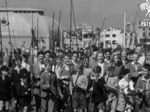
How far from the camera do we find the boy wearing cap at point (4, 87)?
437 inches

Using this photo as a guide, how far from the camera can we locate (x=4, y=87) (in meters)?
11.2

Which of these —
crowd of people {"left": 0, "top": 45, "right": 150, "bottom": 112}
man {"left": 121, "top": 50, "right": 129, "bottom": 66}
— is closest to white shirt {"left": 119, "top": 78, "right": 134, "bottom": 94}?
crowd of people {"left": 0, "top": 45, "right": 150, "bottom": 112}

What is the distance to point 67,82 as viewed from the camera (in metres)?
11.5

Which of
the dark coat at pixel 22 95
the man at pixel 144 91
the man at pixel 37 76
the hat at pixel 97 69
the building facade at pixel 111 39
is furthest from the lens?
the building facade at pixel 111 39

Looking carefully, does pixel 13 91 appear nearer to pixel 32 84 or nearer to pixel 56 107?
pixel 32 84

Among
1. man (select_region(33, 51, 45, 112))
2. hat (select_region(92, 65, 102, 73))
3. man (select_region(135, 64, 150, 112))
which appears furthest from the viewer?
man (select_region(33, 51, 45, 112))

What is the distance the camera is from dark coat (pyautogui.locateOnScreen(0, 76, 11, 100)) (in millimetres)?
11086

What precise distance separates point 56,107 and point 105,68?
72.0 inches

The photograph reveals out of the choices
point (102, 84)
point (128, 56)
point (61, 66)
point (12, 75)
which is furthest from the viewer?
point (128, 56)

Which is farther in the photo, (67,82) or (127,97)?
(67,82)

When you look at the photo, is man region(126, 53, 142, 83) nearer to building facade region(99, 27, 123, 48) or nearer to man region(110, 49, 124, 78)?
man region(110, 49, 124, 78)

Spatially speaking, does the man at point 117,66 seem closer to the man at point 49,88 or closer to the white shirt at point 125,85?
the white shirt at point 125,85

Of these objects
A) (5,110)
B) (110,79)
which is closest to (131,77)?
(110,79)

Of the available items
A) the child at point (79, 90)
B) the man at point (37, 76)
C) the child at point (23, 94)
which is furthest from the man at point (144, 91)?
the child at point (23, 94)
